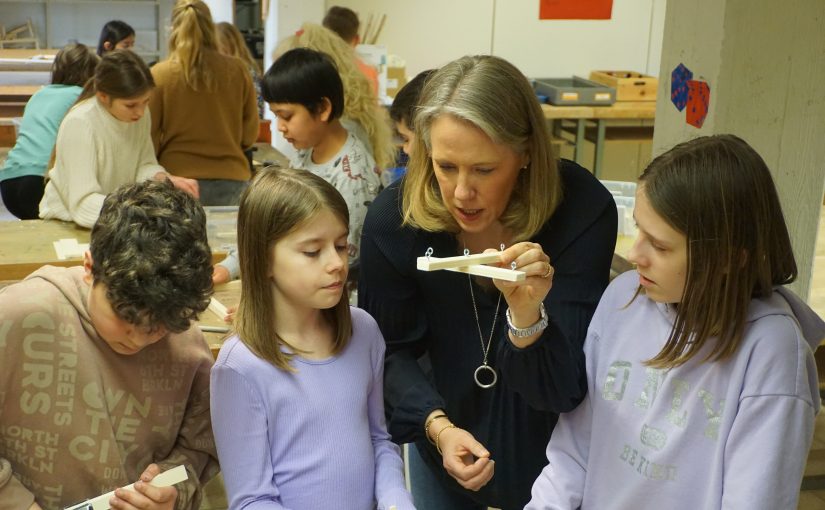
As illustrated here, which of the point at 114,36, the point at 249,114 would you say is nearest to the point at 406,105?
the point at 249,114

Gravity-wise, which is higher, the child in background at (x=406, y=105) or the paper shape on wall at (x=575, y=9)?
the paper shape on wall at (x=575, y=9)

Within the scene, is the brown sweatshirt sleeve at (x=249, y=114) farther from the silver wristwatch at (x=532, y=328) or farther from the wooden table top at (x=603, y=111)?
the silver wristwatch at (x=532, y=328)

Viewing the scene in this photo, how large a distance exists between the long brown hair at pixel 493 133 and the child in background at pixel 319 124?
1168 mm

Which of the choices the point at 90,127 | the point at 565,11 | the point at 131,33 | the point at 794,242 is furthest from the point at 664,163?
the point at 565,11

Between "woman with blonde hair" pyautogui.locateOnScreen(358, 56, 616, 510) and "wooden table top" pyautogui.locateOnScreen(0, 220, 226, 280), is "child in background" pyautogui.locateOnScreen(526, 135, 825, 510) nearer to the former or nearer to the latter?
"woman with blonde hair" pyautogui.locateOnScreen(358, 56, 616, 510)

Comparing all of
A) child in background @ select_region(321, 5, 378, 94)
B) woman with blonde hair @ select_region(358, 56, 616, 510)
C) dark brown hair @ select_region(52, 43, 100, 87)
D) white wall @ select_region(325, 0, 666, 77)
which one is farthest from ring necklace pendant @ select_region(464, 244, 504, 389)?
white wall @ select_region(325, 0, 666, 77)

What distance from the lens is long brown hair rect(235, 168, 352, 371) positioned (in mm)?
1821

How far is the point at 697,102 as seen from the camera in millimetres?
3350

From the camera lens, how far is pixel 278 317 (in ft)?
6.13

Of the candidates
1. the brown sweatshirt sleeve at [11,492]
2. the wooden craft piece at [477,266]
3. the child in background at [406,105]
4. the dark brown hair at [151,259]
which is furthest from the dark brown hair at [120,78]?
the wooden craft piece at [477,266]

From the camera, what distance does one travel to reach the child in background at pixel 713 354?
4.96 feet

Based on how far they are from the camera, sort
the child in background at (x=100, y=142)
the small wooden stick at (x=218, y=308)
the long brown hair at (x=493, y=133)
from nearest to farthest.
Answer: the long brown hair at (x=493, y=133) < the small wooden stick at (x=218, y=308) < the child in background at (x=100, y=142)

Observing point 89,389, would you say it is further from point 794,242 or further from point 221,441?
point 794,242

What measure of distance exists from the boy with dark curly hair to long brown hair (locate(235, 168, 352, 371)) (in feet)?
0.43
